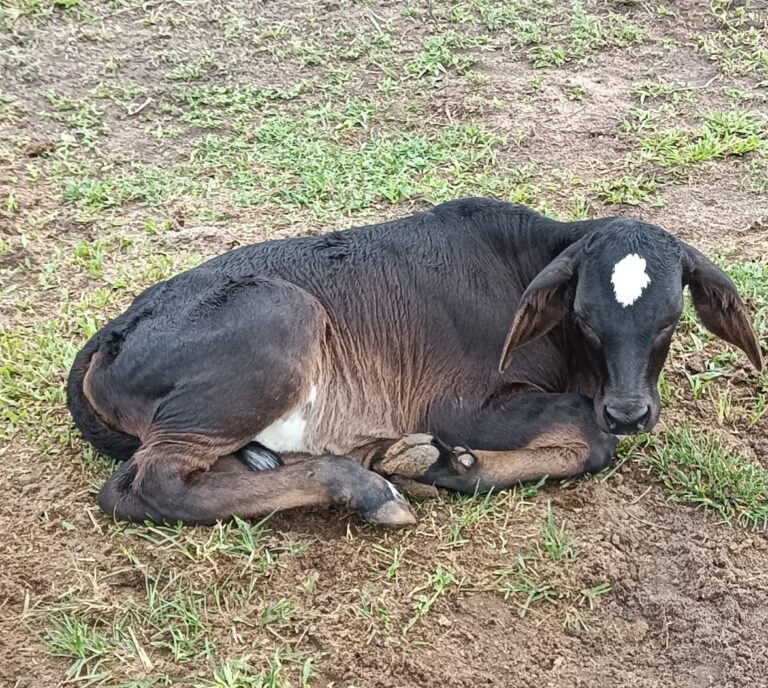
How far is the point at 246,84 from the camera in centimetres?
777

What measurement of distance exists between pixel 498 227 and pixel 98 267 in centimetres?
258

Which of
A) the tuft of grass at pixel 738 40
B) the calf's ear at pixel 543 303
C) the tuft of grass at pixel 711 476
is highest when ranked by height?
the tuft of grass at pixel 738 40

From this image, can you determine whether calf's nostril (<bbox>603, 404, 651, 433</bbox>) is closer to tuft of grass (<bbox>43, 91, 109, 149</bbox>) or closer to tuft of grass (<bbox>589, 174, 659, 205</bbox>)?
tuft of grass (<bbox>589, 174, 659, 205</bbox>)

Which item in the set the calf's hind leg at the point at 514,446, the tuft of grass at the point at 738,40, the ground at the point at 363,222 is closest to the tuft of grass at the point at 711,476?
the ground at the point at 363,222

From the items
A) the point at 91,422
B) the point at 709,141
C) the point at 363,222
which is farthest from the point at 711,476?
the point at 709,141

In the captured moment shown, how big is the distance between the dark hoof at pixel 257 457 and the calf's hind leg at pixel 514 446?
44 cm

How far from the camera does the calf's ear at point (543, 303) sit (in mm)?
3803

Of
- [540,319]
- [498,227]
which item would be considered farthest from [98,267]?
[540,319]

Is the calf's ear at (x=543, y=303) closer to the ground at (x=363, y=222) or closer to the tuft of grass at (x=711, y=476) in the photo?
the ground at (x=363, y=222)

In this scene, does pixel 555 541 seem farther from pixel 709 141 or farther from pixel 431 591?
pixel 709 141

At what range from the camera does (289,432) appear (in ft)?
13.4

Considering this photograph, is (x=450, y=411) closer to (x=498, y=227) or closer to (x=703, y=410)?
(x=498, y=227)

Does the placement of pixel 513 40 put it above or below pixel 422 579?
above

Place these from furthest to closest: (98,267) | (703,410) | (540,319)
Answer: (98,267) < (703,410) < (540,319)
